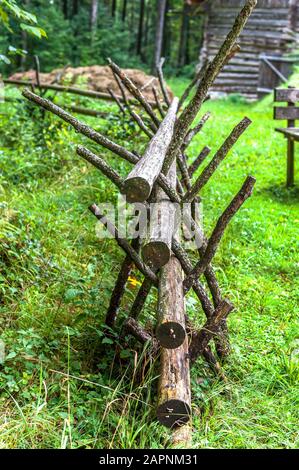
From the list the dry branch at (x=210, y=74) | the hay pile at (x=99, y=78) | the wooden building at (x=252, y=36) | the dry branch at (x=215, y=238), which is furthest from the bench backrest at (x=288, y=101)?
the wooden building at (x=252, y=36)

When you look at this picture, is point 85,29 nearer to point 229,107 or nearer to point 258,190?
point 229,107

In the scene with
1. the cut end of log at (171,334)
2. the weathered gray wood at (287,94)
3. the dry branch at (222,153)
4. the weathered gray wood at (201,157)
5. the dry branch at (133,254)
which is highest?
the weathered gray wood at (287,94)

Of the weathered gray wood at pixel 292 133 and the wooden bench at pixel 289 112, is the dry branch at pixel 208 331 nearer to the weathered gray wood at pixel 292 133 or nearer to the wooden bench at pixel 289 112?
the weathered gray wood at pixel 292 133

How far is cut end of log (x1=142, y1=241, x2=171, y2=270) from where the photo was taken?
2555 mm

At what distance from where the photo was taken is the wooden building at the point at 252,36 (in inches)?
739

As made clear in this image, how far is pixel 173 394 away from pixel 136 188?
1.00m

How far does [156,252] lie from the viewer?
258 cm

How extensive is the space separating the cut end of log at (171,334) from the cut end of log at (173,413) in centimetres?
29

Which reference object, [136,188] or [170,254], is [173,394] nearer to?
[170,254]

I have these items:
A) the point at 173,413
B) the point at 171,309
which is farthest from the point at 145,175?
the point at 173,413

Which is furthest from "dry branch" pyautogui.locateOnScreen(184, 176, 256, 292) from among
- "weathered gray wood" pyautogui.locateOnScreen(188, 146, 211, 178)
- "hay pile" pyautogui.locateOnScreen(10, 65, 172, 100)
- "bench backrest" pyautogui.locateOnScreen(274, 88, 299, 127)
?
"hay pile" pyautogui.locateOnScreen(10, 65, 172, 100)
